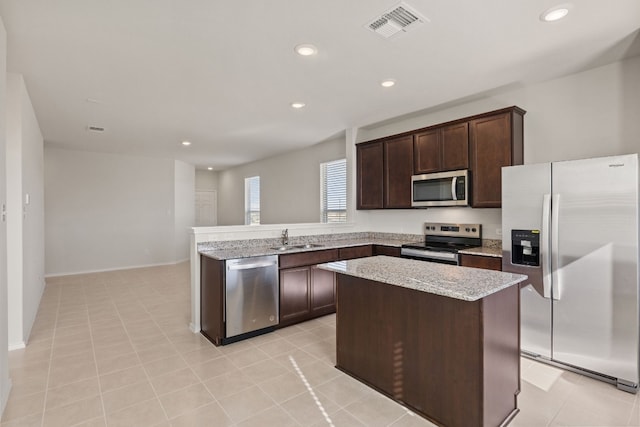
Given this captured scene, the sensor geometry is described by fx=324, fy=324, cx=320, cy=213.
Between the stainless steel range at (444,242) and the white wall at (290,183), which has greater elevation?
the white wall at (290,183)

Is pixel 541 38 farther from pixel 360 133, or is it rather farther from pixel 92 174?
pixel 92 174

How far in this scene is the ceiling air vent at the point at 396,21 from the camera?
2191 mm

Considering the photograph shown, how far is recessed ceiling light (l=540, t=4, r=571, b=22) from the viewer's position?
217cm

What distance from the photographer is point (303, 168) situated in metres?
6.95

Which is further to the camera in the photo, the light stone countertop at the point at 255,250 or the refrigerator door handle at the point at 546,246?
the light stone countertop at the point at 255,250

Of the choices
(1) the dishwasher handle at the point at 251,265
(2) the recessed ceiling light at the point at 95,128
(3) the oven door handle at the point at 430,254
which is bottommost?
(1) the dishwasher handle at the point at 251,265

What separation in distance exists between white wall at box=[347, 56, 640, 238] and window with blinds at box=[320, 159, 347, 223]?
2.33 meters

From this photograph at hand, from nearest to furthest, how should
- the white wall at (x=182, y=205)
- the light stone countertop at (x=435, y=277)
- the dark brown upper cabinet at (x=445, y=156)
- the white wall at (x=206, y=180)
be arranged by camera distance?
the light stone countertop at (x=435, y=277)
the dark brown upper cabinet at (x=445, y=156)
the white wall at (x=182, y=205)
the white wall at (x=206, y=180)

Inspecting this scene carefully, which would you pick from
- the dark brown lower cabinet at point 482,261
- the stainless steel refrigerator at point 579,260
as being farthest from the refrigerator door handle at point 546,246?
the dark brown lower cabinet at point 482,261

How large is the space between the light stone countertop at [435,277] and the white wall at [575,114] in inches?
74.6

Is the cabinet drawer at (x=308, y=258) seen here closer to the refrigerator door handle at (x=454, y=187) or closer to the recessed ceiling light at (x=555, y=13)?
the refrigerator door handle at (x=454, y=187)

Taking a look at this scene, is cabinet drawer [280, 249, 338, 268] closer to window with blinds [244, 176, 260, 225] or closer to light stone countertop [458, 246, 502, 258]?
light stone countertop [458, 246, 502, 258]

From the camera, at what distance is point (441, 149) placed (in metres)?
4.00

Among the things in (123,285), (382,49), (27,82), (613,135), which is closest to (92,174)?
(123,285)
